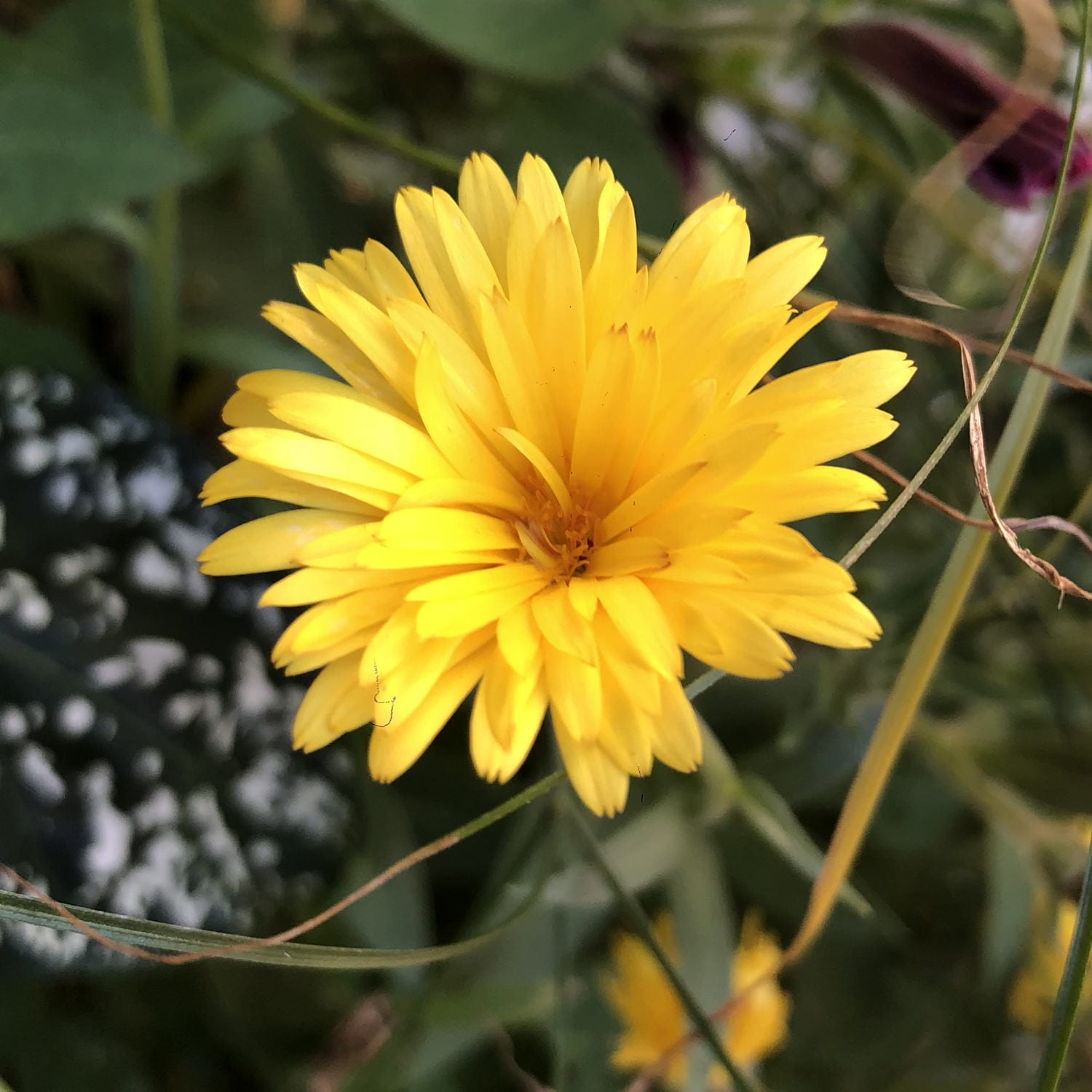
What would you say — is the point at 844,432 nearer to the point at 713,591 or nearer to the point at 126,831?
the point at 713,591

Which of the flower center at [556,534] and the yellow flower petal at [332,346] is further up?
the yellow flower petal at [332,346]

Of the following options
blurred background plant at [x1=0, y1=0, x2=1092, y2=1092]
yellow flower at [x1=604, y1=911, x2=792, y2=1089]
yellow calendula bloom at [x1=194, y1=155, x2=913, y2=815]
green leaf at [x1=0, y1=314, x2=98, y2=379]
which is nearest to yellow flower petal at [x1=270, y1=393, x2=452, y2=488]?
yellow calendula bloom at [x1=194, y1=155, x2=913, y2=815]

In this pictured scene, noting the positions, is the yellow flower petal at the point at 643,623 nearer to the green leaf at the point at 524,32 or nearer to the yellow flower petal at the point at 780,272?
the yellow flower petal at the point at 780,272

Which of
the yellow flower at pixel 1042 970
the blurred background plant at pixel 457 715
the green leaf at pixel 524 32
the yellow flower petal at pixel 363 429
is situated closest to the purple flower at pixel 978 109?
the blurred background plant at pixel 457 715

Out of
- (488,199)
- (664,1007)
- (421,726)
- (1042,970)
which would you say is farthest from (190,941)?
(1042,970)

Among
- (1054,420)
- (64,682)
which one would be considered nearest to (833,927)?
(1054,420)
